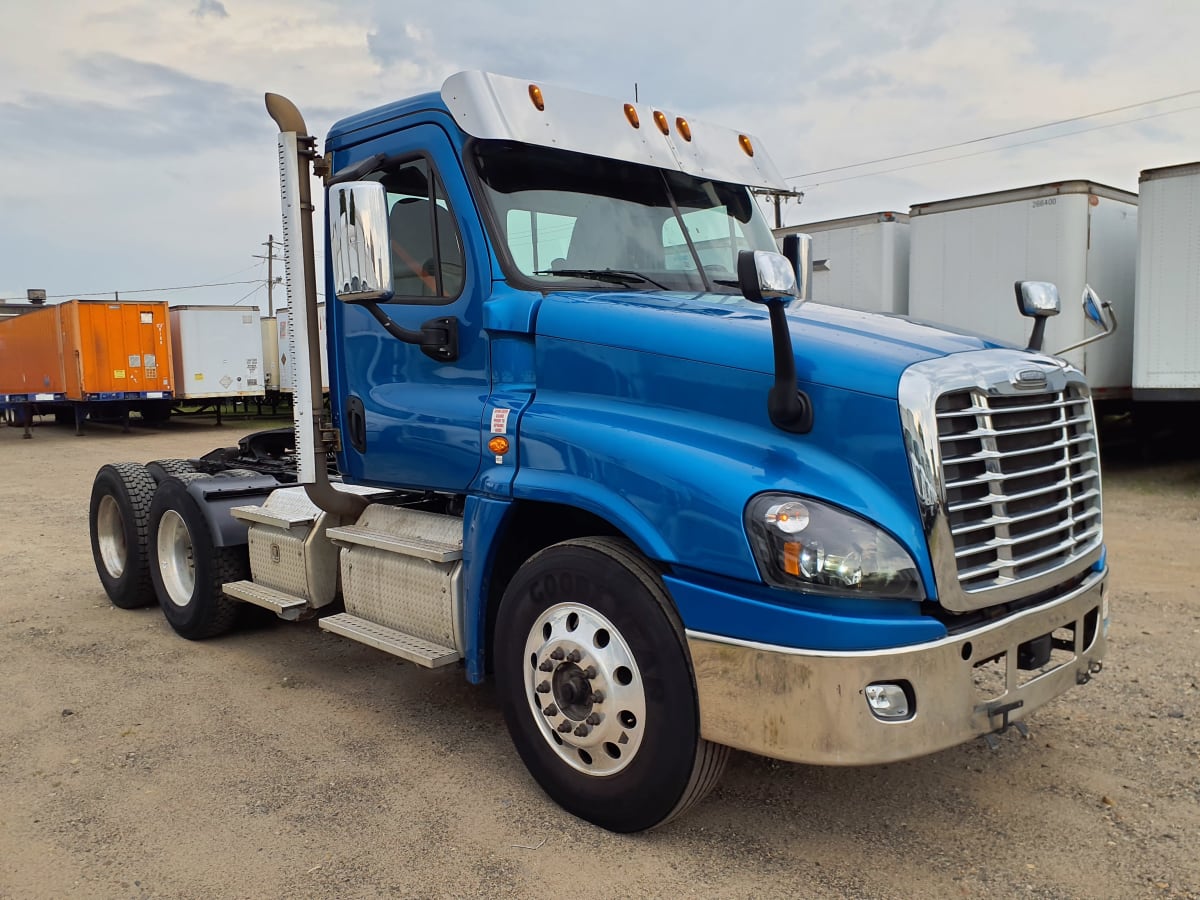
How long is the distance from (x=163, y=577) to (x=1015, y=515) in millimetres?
5066

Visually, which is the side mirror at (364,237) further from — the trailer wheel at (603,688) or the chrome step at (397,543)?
the trailer wheel at (603,688)

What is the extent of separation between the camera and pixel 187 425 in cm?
2788

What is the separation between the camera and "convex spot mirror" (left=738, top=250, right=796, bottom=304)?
2797mm

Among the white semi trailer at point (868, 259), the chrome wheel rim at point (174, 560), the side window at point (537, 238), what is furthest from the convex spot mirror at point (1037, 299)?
the white semi trailer at point (868, 259)

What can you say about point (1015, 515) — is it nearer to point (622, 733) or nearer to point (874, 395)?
point (874, 395)

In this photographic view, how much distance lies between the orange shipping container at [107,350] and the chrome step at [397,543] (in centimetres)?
2097

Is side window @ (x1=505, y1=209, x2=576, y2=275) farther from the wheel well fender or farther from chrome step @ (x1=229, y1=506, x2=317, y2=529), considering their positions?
chrome step @ (x1=229, y1=506, x2=317, y2=529)

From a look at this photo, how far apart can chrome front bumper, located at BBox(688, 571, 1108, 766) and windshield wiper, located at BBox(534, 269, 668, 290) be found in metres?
1.58

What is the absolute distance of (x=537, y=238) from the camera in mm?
3846

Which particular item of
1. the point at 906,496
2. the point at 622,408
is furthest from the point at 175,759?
the point at 906,496

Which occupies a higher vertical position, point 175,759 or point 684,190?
point 684,190

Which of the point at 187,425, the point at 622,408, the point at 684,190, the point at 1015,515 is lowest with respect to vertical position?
the point at 187,425

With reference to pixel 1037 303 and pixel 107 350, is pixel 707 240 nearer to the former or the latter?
pixel 1037 303

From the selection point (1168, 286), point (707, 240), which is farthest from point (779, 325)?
point (1168, 286)
